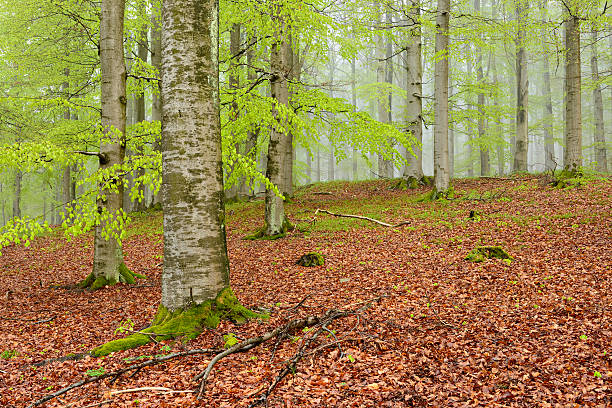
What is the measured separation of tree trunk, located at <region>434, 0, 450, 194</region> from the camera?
472 inches

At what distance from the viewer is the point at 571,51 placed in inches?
455

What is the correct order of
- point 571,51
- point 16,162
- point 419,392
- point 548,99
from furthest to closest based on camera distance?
point 548,99
point 571,51
point 16,162
point 419,392

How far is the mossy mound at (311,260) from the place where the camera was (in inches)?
296

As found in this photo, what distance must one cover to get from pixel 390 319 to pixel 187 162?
10.2ft

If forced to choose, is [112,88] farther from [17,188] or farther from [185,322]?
[17,188]

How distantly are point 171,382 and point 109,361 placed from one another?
3.35 feet

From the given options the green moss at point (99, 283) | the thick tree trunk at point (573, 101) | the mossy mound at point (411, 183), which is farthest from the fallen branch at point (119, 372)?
the mossy mound at point (411, 183)

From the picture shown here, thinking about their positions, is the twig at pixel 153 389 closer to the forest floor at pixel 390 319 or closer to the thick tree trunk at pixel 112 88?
the forest floor at pixel 390 319

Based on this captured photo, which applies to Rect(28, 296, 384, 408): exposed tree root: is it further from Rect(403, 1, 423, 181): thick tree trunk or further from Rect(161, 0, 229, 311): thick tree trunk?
Rect(403, 1, 423, 181): thick tree trunk

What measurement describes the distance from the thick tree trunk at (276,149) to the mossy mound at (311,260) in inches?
102

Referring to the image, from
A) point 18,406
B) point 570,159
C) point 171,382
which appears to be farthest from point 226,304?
point 570,159

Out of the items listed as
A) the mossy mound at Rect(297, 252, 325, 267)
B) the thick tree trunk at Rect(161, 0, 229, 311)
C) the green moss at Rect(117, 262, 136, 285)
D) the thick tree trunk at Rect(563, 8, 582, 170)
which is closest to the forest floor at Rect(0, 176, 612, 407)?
the mossy mound at Rect(297, 252, 325, 267)

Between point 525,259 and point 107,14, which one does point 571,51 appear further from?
point 107,14

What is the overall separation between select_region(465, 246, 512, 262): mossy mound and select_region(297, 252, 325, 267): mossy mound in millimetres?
2716
